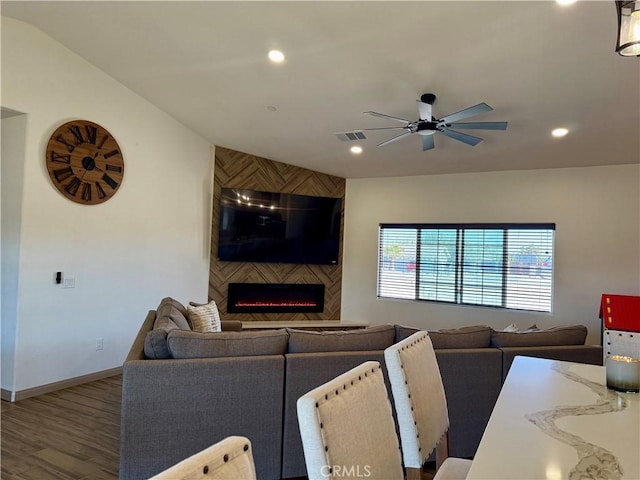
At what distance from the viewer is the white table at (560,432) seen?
1040mm

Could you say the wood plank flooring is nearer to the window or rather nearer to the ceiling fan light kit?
the ceiling fan light kit

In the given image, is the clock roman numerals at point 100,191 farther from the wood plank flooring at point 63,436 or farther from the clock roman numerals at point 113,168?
the wood plank flooring at point 63,436

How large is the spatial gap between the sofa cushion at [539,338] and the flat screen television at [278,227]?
4.14 m

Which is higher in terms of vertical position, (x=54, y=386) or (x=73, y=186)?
(x=73, y=186)

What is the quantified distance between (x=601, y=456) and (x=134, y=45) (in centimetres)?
446

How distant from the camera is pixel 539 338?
2.90 m

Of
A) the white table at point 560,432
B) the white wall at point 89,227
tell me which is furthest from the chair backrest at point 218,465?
the white wall at point 89,227

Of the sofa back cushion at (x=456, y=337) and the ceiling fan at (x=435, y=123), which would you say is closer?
the sofa back cushion at (x=456, y=337)

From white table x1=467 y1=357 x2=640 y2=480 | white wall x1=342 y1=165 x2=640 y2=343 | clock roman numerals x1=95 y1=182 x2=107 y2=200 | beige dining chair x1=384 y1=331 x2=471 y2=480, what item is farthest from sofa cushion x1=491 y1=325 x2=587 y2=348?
clock roman numerals x1=95 y1=182 x2=107 y2=200

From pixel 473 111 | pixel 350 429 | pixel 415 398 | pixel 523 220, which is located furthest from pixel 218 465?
pixel 523 220

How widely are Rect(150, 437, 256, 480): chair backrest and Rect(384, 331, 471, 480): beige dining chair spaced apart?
0.81 metres

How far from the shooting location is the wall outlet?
160 inches

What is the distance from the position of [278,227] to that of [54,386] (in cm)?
364

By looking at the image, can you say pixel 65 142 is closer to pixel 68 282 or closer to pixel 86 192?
pixel 86 192
